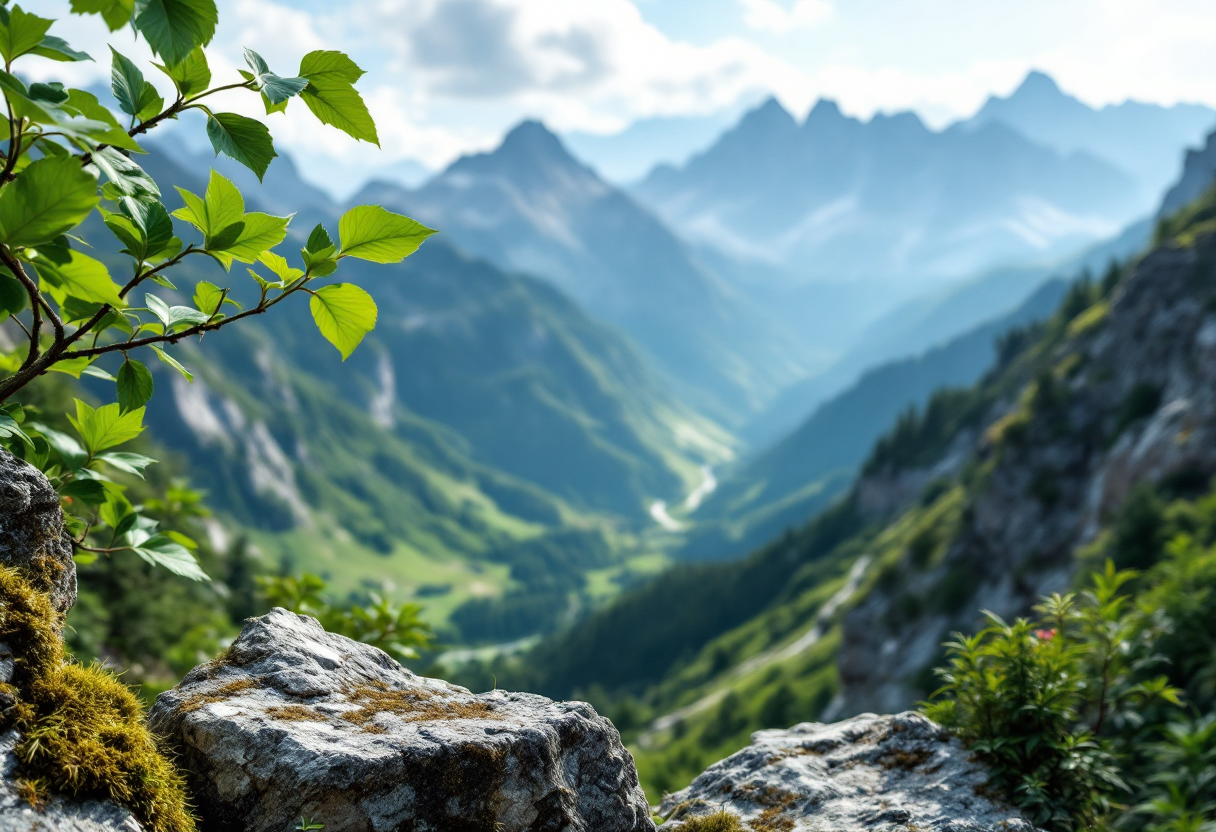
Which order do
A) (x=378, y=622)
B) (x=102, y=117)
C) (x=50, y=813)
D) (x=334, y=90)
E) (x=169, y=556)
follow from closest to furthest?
1. (x=102, y=117)
2. (x=334, y=90)
3. (x=50, y=813)
4. (x=169, y=556)
5. (x=378, y=622)

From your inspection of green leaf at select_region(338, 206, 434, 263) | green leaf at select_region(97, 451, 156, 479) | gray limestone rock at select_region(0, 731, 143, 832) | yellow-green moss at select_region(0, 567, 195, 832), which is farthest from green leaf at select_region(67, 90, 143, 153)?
gray limestone rock at select_region(0, 731, 143, 832)

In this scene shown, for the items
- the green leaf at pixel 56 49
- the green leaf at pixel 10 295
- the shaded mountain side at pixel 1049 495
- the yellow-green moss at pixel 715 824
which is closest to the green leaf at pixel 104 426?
the green leaf at pixel 10 295

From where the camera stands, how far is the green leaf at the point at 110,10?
250 cm

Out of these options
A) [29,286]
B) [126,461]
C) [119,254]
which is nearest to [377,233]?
[119,254]

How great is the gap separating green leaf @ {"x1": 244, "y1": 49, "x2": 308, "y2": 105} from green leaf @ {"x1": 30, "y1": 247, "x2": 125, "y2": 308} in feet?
2.80

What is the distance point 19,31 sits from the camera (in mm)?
2527

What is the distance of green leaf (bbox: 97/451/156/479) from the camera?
4.12 metres

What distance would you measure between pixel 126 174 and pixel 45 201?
1.70ft

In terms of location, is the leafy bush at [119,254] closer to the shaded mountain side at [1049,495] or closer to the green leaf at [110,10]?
the green leaf at [110,10]

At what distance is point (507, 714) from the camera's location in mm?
5105

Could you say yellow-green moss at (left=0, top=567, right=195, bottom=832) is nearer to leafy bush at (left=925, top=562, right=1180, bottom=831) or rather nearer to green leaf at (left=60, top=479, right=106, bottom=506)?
green leaf at (left=60, top=479, right=106, bottom=506)

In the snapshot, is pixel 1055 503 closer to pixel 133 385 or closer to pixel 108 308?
pixel 133 385

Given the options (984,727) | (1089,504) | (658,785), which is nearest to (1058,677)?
(984,727)

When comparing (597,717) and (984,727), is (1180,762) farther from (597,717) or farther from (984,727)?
(597,717)
